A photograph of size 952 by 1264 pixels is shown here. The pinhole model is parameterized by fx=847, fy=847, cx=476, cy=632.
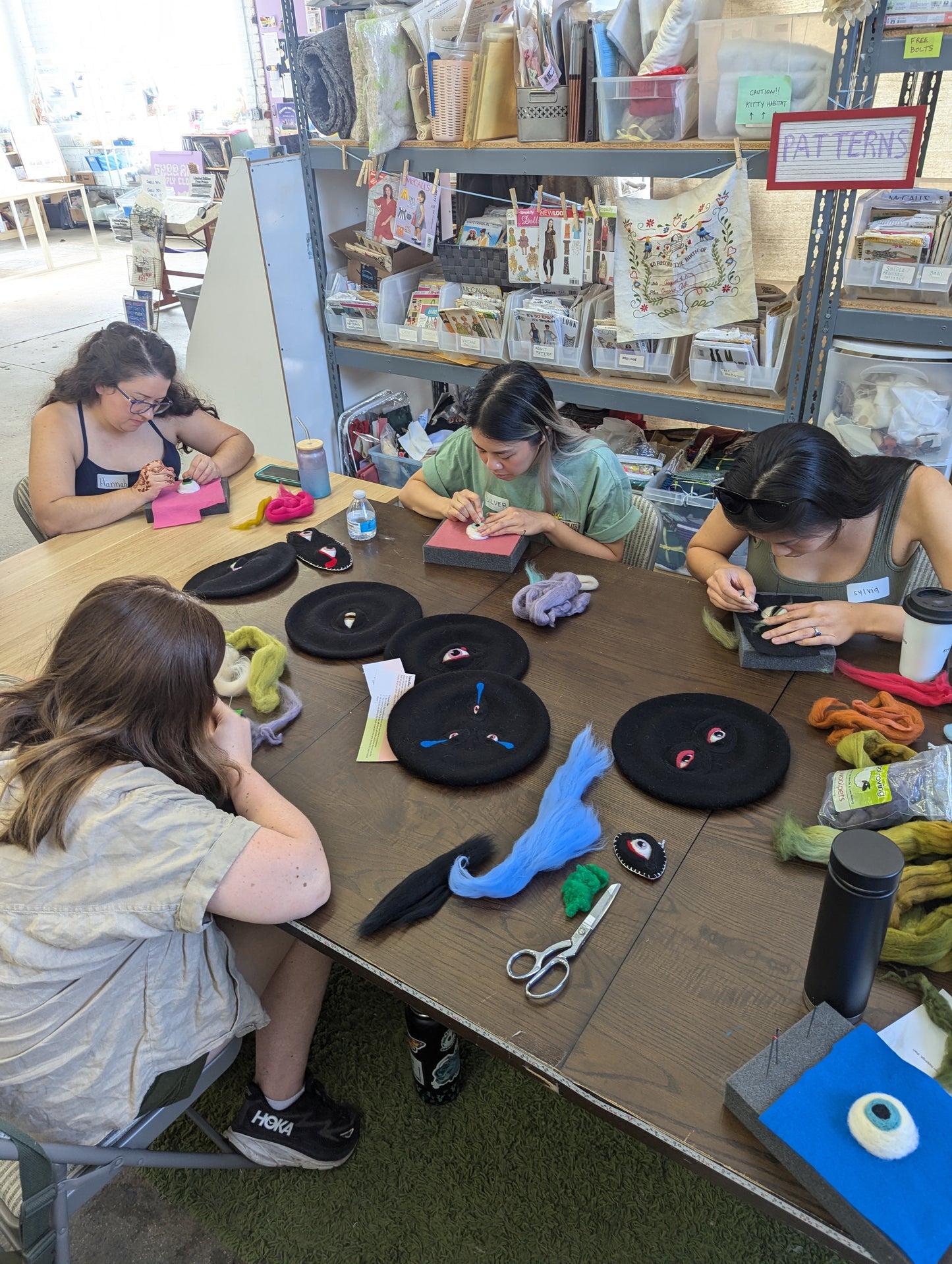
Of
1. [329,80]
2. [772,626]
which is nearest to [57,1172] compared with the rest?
[772,626]

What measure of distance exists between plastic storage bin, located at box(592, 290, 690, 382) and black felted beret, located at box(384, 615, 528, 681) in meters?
1.36

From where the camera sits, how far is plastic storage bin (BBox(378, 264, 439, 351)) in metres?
3.04

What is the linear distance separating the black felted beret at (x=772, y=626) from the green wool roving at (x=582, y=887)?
58 cm

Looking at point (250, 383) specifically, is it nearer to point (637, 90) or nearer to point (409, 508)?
point (409, 508)

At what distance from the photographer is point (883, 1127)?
2.65 feet

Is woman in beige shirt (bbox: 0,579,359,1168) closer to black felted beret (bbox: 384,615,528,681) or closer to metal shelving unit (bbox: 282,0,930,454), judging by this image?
black felted beret (bbox: 384,615,528,681)

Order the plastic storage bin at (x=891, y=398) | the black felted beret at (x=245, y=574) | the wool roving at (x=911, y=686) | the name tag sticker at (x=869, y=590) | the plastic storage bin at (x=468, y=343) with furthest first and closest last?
the plastic storage bin at (x=468, y=343), the plastic storage bin at (x=891, y=398), the black felted beret at (x=245, y=574), the name tag sticker at (x=869, y=590), the wool roving at (x=911, y=686)

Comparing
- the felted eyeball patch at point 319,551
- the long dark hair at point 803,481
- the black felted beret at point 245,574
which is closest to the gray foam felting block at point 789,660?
the long dark hair at point 803,481

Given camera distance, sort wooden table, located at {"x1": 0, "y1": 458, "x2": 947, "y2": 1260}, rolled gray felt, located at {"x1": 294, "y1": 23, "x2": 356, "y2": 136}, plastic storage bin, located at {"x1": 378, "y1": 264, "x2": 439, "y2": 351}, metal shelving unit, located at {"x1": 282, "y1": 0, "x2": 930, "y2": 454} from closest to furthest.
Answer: wooden table, located at {"x1": 0, "y1": 458, "x2": 947, "y2": 1260} < metal shelving unit, located at {"x1": 282, "y1": 0, "x2": 930, "y2": 454} < rolled gray felt, located at {"x1": 294, "y1": 23, "x2": 356, "y2": 136} < plastic storage bin, located at {"x1": 378, "y1": 264, "x2": 439, "y2": 351}

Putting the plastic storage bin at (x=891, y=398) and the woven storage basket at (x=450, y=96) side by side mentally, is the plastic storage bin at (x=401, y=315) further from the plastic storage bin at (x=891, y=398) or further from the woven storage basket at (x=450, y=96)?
the plastic storage bin at (x=891, y=398)

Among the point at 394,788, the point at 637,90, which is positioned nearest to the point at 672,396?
the point at 637,90

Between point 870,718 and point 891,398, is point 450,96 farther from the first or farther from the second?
point 870,718

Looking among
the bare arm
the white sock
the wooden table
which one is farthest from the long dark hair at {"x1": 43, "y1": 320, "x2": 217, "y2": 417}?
the white sock

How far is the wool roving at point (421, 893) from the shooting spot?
1.12 m
